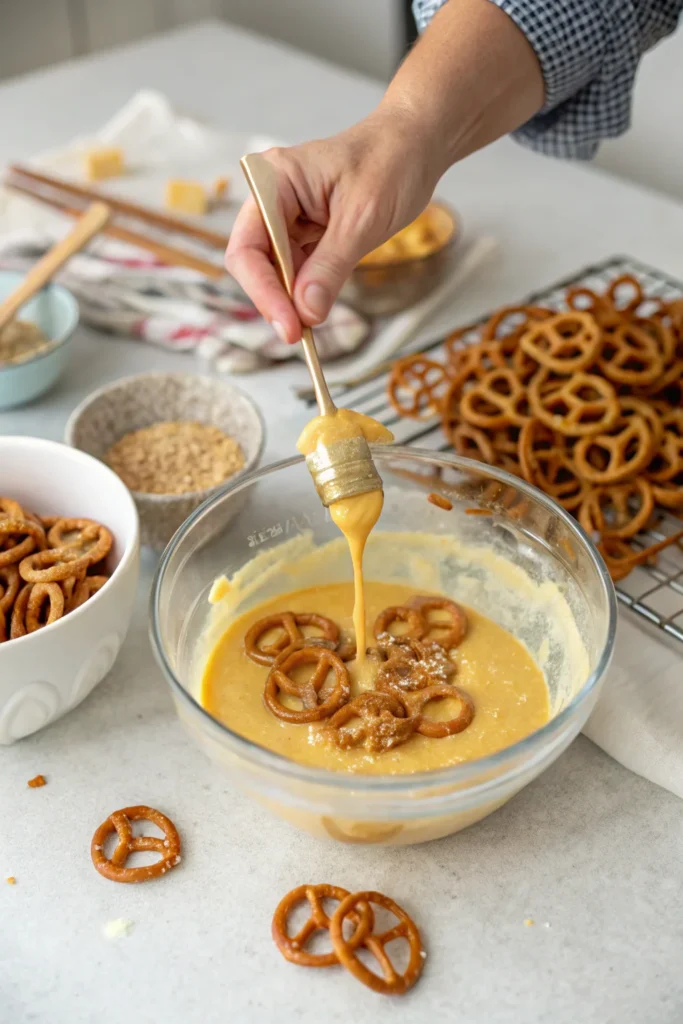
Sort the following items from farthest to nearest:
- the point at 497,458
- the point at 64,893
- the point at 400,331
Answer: the point at 400,331, the point at 497,458, the point at 64,893

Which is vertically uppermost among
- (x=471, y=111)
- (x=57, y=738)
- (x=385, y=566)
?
(x=471, y=111)

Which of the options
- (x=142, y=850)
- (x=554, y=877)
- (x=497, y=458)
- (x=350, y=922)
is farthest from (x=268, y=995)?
(x=497, y=458)

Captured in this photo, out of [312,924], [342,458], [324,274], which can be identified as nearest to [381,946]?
[312,924]

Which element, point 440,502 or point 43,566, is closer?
point 43,566

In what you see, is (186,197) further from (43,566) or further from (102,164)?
(43,566)

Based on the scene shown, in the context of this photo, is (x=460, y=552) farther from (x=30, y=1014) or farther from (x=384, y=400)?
(x=30, y=1014)

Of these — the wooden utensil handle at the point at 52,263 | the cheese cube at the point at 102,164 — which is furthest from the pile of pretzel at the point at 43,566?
the cheese cube at the point at 102,164

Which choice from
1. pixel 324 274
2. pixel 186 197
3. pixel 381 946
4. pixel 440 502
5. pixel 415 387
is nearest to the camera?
pixel 381 946

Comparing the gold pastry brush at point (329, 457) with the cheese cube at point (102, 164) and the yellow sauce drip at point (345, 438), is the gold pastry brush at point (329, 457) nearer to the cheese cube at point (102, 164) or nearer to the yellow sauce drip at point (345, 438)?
the yellow sauce drip at point (345, 438)
